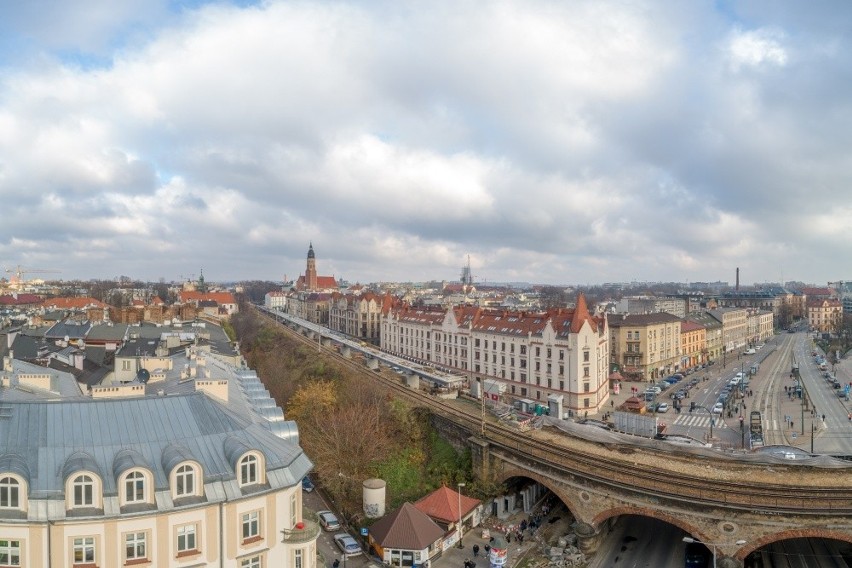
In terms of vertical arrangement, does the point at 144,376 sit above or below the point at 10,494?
above

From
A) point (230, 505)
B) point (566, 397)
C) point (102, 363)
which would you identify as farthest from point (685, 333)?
point (230, 505)

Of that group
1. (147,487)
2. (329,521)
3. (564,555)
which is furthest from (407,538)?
(147,487)

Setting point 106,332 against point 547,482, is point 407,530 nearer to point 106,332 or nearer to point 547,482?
point 547,482

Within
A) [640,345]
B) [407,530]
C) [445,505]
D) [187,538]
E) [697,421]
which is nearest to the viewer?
[187,538]

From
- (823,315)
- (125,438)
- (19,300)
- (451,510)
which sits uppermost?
(19,300)

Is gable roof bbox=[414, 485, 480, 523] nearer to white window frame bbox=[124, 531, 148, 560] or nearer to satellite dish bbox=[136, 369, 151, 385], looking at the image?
satellite dish bbox=[136, 369, 151, 385]

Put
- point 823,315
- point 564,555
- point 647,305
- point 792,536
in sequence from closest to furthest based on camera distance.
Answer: point 792,536
point 564,555
point 647,305
point 823,315

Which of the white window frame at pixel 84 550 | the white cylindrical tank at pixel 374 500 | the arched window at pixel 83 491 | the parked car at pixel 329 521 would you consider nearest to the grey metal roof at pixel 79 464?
the arched window at pixel 83 491

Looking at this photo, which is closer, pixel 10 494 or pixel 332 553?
pixel 10 494
